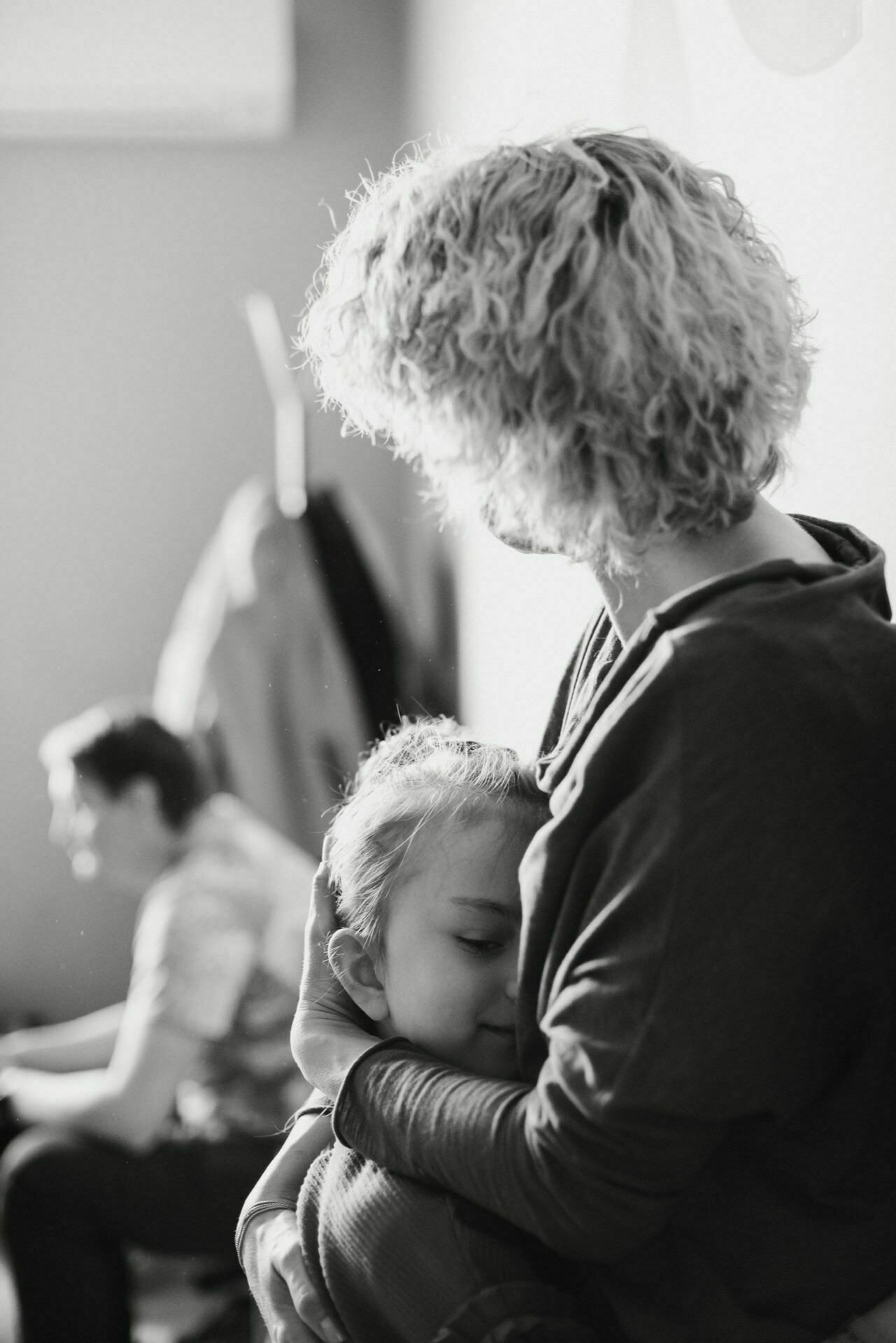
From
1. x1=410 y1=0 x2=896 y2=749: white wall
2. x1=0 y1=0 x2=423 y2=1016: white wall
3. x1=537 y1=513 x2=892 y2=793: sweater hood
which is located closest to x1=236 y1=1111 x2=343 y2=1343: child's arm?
x1=537 y1=513 x2=892 y2=793: sweater hood

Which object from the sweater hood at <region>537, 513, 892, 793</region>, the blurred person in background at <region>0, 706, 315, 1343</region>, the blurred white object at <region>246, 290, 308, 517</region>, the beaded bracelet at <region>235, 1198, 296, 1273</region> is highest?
the sweater hood at <region>537, 513, 892, 793</region>

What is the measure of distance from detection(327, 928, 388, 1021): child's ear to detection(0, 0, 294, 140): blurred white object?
237 cm

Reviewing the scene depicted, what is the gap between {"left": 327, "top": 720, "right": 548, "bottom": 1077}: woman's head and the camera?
985mm

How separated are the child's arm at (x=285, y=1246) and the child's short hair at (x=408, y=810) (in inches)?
6.5

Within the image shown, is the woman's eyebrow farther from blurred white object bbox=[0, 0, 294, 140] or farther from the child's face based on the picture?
blurred white object bbox=[0, 0, 294, 140]

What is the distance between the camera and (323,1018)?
103 centimetres

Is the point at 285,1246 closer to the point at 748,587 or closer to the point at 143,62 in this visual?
the point at 748,587

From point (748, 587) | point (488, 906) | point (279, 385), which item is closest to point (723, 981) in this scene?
point (748, 587)

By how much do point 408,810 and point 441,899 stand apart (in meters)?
0.08

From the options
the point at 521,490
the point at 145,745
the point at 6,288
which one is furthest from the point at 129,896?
the point at 521,490

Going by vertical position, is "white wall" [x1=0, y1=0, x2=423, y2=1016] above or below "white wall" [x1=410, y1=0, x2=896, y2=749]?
below

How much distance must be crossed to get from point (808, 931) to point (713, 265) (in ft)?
1.28

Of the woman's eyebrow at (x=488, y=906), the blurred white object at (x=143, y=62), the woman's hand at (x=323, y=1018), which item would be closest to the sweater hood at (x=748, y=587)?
the woman's eyebrow at (x=488, y=906)

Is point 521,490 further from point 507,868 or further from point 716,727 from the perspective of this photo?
point 507,868
